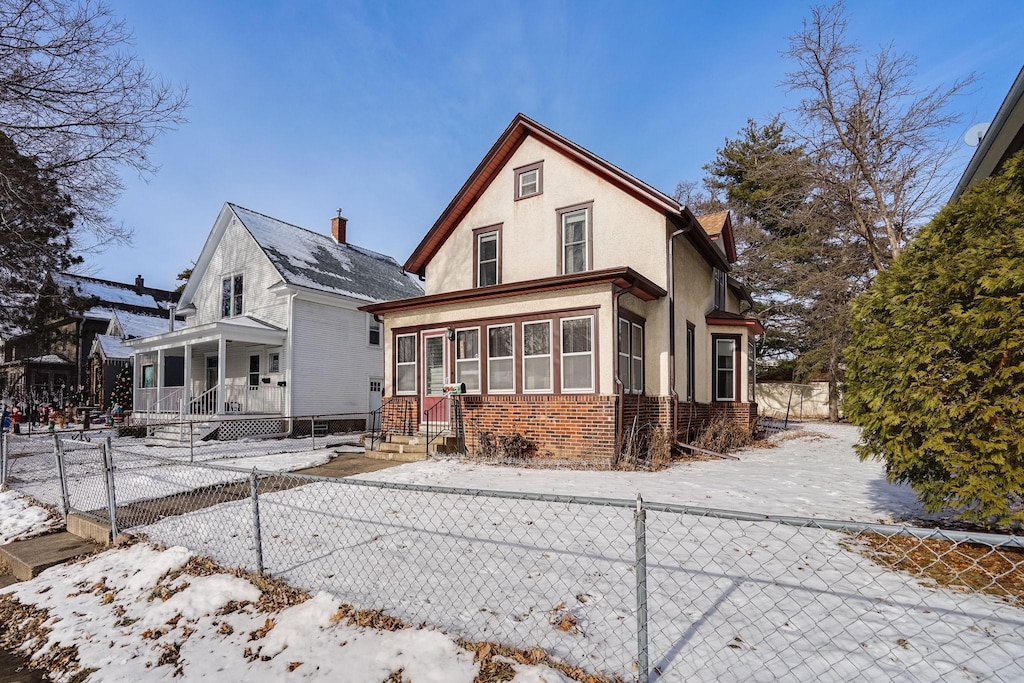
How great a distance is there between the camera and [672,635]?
3.45m

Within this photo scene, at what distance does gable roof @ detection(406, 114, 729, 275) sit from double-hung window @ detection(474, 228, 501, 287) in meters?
1.08

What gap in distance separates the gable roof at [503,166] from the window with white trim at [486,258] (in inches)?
44.3

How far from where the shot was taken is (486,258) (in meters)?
14.6

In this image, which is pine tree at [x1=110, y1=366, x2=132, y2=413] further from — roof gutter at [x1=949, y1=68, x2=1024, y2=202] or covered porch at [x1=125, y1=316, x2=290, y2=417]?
roof gutter at [x1=949, y1=68, x2=1024, y2=202]

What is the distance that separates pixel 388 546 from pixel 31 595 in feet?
11.7

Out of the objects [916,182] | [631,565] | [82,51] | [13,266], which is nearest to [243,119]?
[82,51]

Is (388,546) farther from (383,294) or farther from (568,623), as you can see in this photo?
(383,294)

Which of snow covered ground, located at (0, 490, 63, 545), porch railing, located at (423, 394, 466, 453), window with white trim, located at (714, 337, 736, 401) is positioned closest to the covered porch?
porch railing, located at (423, 394, 466, 453)

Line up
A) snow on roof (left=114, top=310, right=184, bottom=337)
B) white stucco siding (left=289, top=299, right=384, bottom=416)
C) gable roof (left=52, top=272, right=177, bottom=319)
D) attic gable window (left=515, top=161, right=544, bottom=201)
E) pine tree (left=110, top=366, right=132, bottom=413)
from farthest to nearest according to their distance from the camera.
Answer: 1. gable roof (left=52, top=272, right=177, bottom=319)
2. snow on roof (left=114, top=310, right=184, bottom=337)
3. pine tree (left=110, top=366, right=132, bottom=413)
4. white stucco siding (left=289, top=299, right=384, bottom=416)
5. attic gable window (left=515, top=161, right=544, bottom=201)

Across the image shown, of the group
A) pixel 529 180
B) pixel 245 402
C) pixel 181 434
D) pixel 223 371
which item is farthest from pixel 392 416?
pixel 245 402

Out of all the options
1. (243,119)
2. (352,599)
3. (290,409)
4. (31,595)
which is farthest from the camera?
(290,409)

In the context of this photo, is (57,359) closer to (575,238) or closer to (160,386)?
(160,386)

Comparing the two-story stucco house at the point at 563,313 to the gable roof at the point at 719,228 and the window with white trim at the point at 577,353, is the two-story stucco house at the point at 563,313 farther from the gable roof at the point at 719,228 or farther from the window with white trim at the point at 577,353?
the gable roof at the point at 719,228

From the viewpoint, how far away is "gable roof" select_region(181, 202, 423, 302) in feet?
63.1
